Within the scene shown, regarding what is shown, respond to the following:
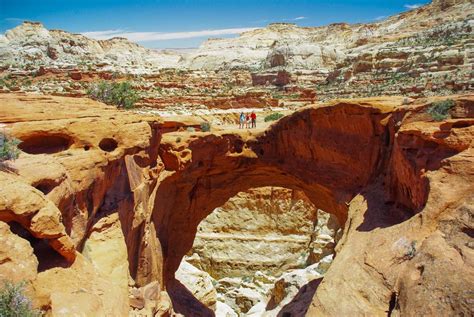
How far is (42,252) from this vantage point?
28.3 feet

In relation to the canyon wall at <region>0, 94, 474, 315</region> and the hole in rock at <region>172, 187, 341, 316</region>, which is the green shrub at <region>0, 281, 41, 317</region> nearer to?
the canyon wall at <region>0, 94, 474, 315</region>

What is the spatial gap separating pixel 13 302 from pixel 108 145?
735 cm

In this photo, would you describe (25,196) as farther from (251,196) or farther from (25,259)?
(251,196)

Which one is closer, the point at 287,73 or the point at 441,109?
the point at 441,109

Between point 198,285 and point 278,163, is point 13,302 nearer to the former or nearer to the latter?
point 278,163

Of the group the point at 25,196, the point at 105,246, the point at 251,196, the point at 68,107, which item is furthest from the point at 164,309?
the point at 251,196

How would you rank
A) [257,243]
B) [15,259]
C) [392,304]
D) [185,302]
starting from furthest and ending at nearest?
[257,243], [185,302], [392,304], [15,259]

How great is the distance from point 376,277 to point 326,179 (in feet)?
30.5

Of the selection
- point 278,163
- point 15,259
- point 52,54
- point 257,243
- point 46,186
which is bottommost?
point 257,243

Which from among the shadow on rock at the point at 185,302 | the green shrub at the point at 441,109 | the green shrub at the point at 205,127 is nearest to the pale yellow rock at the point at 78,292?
the green shrub at the point at 441,109

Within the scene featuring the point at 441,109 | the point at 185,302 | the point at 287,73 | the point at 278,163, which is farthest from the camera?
the point at 287,73

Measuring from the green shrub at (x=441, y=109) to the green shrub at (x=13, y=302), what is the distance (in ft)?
36.5

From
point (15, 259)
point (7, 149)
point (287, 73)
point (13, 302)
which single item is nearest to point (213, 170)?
point (7, 149)

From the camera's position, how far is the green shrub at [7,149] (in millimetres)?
8844
